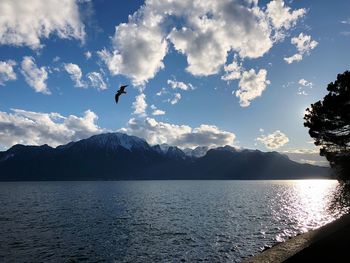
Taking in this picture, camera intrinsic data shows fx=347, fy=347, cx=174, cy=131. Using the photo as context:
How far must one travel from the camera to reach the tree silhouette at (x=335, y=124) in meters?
41.3

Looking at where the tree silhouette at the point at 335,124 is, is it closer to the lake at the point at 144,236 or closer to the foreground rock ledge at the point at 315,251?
the lake at the point at 144,236

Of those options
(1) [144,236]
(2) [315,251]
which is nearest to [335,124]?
(2) [315,251]

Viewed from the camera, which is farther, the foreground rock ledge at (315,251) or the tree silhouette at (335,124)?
the tree silhouette at (335,124)

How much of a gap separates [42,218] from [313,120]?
59.9 m

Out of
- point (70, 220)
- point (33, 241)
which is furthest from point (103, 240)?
point (70, 220)

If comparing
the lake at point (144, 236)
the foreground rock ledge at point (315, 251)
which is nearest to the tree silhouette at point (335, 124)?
the lake at point (144, 236)

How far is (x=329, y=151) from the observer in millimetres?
44969

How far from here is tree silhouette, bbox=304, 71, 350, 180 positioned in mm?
41344

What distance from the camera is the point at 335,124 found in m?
42.9

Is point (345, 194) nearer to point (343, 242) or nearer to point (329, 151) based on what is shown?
point (329, 151)

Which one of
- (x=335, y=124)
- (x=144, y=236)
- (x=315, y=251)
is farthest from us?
(x=144, y=236)

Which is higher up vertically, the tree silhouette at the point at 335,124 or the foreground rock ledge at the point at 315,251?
the tree silhouette at the point at 335,124

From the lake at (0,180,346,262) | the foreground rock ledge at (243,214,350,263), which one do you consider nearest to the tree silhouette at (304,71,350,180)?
the lake at (0,180,346,262)

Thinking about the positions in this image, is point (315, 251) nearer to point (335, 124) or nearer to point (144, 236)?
point (335, 124)
